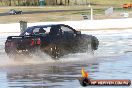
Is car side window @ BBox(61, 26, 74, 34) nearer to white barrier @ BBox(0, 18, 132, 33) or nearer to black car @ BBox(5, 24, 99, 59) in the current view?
black car @ BBox(5, 24, 99, 59)

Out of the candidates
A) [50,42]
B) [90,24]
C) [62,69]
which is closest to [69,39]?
[50,42]

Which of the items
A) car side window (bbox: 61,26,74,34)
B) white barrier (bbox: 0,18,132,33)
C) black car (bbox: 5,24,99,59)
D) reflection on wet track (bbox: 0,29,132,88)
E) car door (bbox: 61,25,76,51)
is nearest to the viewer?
reflection on wet track (bbox: 0,29,132,88)

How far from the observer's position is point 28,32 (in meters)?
23.6

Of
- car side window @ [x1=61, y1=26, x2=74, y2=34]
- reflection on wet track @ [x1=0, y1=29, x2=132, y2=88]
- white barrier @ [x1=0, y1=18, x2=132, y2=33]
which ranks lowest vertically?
white barrier @ [x1=0, y1=18, x2=132, y2=33]

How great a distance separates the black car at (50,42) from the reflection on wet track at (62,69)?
1.27 ft

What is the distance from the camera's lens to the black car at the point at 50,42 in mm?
21969

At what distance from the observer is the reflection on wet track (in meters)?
15.5

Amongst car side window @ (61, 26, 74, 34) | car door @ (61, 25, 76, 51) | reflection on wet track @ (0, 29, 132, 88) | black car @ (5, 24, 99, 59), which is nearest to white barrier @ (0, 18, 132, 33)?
reflection on wet track @ (0, 29, 132, 88)

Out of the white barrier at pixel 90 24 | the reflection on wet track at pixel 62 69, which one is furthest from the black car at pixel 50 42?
the white barrier at pixel 90 24

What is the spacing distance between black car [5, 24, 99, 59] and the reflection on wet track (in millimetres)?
387

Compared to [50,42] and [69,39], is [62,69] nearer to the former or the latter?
[50,42]

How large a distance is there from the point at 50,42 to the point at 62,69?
11.3 feet

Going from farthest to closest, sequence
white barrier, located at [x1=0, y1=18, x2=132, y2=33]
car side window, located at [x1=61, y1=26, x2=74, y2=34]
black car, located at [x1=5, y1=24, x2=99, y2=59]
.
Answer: white barrier, located at [x1=0, y1=18, x2=132, y2=33]
car side window, located at [x1=61, y1=26, x2=74, y2=34]
black car, located at [x1=5, y1=24, x2=99, y2=59]

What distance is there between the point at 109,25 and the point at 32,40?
Answer: 31.1m
